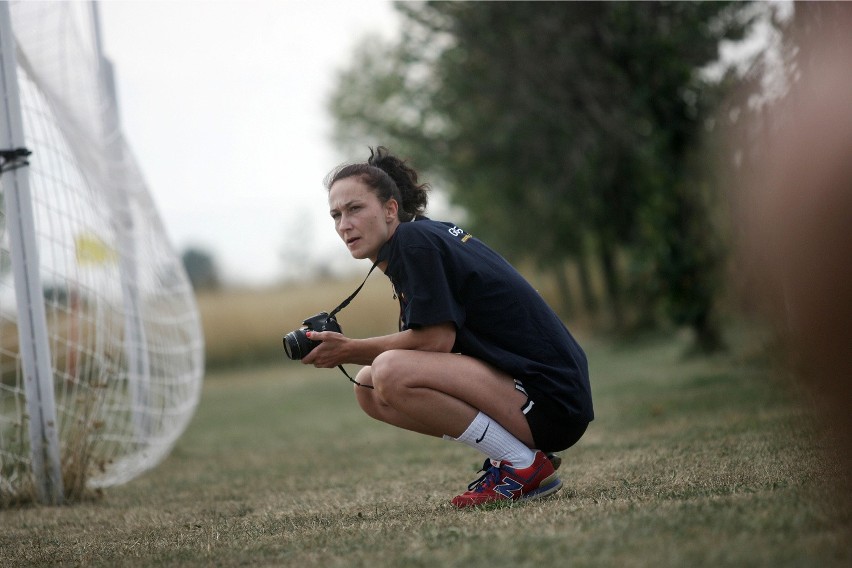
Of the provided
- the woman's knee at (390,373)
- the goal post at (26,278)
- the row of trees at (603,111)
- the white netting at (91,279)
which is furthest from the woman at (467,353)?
the row of trees at (603,111)

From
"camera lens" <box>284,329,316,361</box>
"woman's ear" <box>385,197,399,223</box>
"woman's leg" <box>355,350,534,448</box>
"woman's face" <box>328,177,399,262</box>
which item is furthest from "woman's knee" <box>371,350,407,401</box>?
"woman's ear" <box>385,197,399,223</box>

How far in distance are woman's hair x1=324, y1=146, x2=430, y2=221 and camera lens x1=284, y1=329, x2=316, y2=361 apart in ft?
2.13

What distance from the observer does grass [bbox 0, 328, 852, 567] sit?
8.95 ft

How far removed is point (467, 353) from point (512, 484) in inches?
21.4

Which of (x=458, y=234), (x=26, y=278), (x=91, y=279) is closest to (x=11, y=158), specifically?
(x=26, y=278)

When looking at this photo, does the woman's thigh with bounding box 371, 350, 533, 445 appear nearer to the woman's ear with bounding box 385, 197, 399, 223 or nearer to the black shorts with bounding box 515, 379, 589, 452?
the black shorts with bounding box 515, 379, 589, 452

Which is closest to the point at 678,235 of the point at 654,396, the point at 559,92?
the point at 559,92

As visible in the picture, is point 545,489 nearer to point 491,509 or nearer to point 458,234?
point 491,509

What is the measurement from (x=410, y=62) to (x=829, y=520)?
43.3 feet

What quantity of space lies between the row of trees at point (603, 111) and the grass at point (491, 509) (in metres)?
3.63

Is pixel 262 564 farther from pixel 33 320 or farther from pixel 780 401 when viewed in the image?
pixel 780 401

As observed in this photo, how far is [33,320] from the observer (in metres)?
5.02

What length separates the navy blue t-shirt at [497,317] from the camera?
3660 millimetres

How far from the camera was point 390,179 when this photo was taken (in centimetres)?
398
